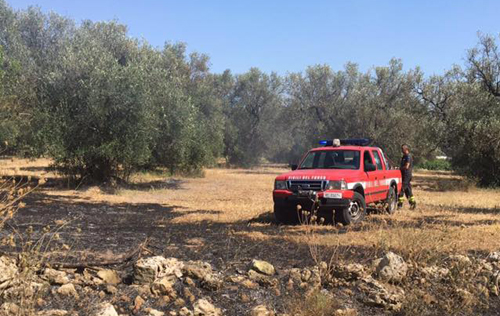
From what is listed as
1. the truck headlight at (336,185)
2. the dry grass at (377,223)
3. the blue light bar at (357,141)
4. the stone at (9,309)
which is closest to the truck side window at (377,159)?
the blue light bar at (357,141)

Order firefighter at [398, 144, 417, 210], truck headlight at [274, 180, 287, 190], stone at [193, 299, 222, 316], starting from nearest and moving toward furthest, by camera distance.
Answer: stone at [193, 299, 222, 316]
truck headlight at [274, 180, 287, 190]
firefighter at [398, 144, 417, 210]

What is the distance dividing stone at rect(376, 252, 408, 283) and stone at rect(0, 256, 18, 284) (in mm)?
3982

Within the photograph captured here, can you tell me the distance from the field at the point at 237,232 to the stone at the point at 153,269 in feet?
2.19

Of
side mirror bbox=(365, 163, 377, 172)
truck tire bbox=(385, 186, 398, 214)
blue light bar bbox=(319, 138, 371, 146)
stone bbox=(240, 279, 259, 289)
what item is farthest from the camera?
truck tire bbox=(385, 186, 398, 214)

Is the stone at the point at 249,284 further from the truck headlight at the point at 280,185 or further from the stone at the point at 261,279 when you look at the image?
the truck headlight at the point at 280,185

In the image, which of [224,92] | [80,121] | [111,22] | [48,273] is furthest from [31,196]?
[224,92]

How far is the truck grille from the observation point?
Result: 27.5 ft

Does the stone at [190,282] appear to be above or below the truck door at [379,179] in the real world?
below

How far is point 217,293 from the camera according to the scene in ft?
14.9

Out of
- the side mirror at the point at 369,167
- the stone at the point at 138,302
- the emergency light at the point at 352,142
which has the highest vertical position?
the emergency light at the point at 352,142

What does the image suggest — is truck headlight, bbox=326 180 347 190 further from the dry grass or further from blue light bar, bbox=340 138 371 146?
blue light bar, bbox=340 138 371 146

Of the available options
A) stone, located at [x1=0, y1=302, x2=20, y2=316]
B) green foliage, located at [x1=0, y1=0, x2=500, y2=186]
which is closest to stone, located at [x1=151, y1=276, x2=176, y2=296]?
stone, located at [x1=0, y1=302, x2=20, y2=316]

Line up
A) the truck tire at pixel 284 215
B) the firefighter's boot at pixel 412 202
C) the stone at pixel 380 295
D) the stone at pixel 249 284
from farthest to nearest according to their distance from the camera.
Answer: the firefighter's boot at pixel 412 202
the truck tire at pixel 284 215
the stone at pixel 249 284
the stone at pixel 380 295

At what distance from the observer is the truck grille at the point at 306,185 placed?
838 centimetres
